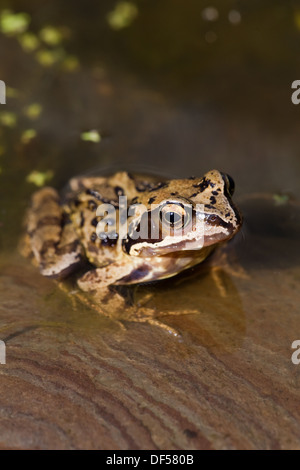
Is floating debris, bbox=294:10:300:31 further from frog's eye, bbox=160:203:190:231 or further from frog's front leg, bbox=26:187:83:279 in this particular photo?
frog's front leg, bbox=26:187:83:279

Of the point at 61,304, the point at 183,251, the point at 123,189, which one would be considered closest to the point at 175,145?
the point at 123,189

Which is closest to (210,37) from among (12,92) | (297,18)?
(297,18)

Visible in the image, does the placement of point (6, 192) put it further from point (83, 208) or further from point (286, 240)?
point (286, 240)

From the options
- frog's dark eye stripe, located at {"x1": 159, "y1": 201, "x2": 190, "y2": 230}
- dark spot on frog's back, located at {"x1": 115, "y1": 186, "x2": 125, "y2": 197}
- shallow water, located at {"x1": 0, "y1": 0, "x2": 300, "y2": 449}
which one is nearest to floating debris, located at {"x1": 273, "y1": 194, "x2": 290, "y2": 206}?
shallow water, located at {"x1": 0, "y1": 0, "x2": 300, "y2": 449}

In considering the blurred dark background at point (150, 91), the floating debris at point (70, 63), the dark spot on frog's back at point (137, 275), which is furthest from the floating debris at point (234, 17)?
the dark spot on frog's back at point (137, 275)

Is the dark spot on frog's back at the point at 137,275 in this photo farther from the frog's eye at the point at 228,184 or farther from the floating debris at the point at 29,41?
the floating debris at the point at 29,41

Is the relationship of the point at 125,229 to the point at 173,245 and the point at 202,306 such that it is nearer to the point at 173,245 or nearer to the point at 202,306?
the point at 173,245

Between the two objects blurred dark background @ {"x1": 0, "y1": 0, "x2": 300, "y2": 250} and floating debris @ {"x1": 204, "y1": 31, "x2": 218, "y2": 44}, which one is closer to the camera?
blurred dark background @ {"x1": 0, "y1": 0, "x2": 300, "y2": 250}

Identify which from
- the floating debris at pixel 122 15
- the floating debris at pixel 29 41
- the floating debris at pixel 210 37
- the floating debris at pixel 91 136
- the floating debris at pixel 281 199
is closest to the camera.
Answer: the floating debris at pixel 281 199
